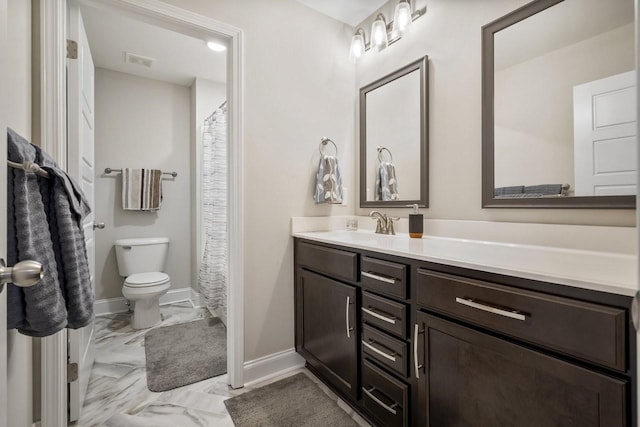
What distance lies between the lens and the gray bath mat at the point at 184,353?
181cm

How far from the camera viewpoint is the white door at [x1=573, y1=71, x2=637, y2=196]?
1.06m

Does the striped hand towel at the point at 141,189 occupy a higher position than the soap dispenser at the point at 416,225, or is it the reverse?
the striped hand towel at the point at 141,189

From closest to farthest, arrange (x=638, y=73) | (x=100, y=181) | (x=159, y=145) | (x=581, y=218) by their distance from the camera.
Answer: (x=638, y=73)
(x=581, y=218)
(x=100, y=181)
(x=159, y=145)

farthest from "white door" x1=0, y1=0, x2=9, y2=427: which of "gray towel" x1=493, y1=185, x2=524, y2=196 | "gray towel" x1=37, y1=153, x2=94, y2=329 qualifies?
"gray towel" x1=493, y1=185, x2=524, y2=196

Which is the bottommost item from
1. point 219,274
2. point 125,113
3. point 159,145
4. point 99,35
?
point 219,274

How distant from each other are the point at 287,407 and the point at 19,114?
1707 mm

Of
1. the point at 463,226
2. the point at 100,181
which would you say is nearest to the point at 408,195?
the point at 463,226

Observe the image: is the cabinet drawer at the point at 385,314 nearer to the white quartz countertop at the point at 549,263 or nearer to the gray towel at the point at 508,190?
the white quartz countertop at the point at 549,263

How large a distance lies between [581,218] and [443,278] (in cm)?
66

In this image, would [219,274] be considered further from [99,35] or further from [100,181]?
[99,35]

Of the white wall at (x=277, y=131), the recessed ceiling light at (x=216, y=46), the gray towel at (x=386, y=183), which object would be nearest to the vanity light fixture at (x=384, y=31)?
the white wall at (x=277, y=131)

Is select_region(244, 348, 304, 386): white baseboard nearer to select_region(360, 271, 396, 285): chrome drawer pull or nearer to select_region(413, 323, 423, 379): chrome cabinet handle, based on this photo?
select_region(360, 271, 396, 285): chrome drawer pull

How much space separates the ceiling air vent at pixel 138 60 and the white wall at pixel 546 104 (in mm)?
2824

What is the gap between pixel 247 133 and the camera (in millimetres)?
1779
